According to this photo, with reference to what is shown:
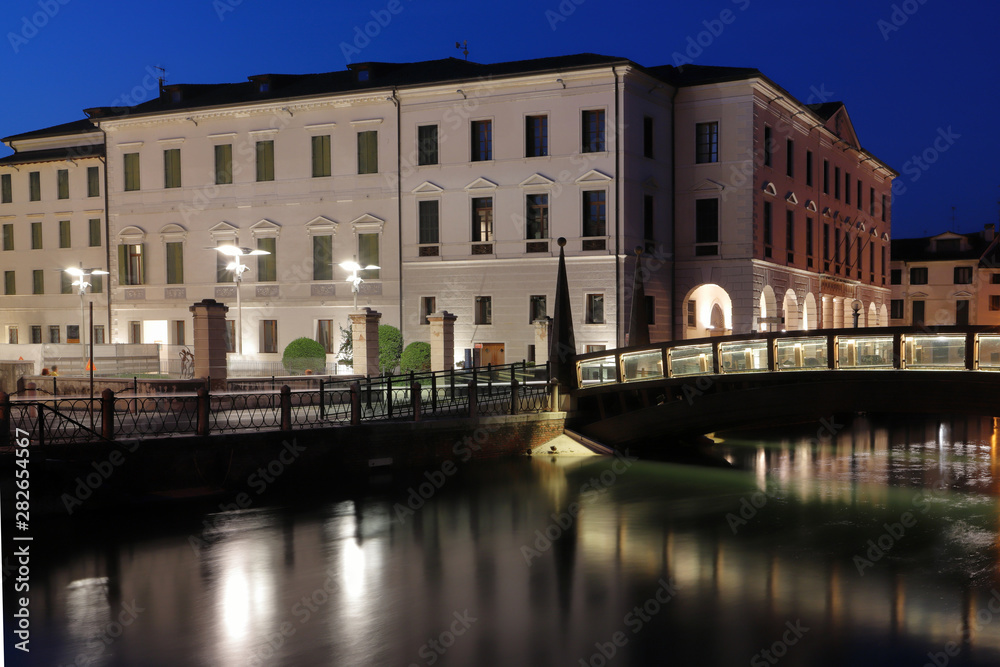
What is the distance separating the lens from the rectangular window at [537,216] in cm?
3584

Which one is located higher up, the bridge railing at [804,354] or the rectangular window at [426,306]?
the rectangular window at [426,306]

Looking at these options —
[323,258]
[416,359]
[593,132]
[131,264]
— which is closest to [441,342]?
[416,359]

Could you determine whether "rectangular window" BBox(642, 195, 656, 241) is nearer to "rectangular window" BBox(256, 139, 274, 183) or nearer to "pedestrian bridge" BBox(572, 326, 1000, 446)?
"pedestrian bridge" BBox(572, 326, 1000, 446)

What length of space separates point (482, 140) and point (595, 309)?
8.22m

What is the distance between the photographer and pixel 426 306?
37625 millimetres

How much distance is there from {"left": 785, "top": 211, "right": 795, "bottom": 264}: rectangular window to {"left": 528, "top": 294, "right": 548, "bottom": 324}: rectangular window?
1181cm

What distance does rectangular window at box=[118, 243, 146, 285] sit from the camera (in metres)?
42.2

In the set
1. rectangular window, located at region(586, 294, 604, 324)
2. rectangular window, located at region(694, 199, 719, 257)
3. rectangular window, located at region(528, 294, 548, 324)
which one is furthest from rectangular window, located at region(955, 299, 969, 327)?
rectangular window, located at region(528, 294, 548, 324)

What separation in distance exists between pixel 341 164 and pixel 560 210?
970 cm

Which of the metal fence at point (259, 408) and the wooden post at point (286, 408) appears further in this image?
the wooden post at point (286, 408)

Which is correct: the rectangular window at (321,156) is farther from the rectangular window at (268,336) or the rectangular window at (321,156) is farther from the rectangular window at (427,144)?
the rectangular window at (268,336)

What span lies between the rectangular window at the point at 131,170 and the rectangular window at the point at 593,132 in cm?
2111

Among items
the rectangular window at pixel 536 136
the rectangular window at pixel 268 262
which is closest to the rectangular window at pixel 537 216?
the rectangular window at pixel 536 136

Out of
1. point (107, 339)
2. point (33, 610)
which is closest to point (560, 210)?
point (107, 339)
